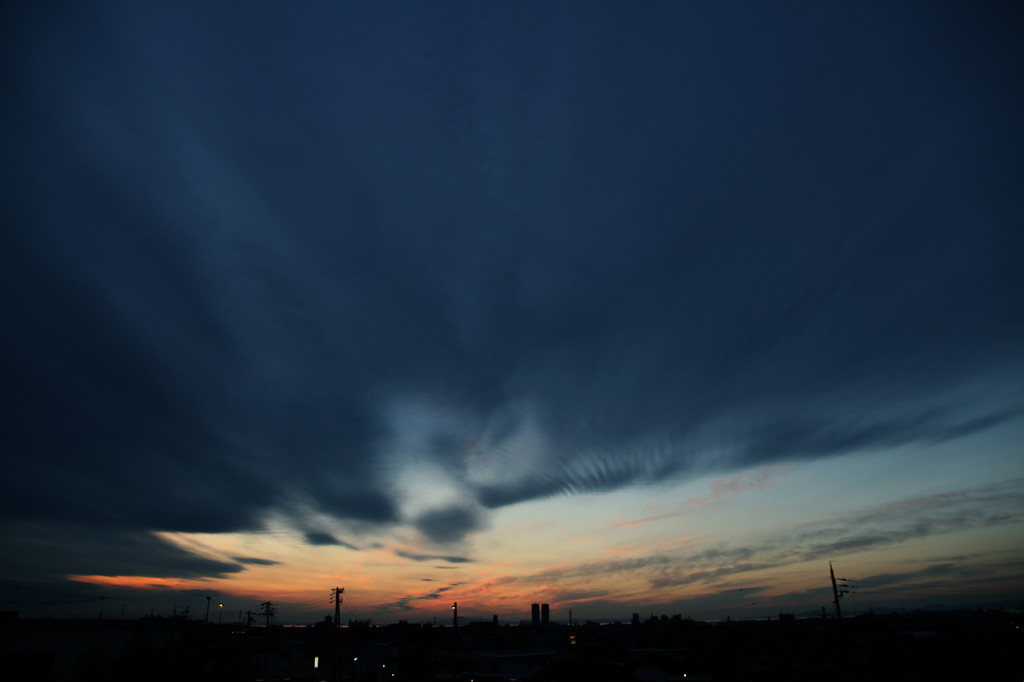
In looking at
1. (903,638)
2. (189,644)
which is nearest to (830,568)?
(903,638)

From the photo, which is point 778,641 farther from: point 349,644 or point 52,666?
point 52,666

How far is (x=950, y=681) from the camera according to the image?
155 feet

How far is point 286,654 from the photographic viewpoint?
78250 millimetres

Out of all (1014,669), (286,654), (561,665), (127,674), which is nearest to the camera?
(127,674)

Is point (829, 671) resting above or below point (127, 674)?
below

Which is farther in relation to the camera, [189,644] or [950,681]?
[950,681]

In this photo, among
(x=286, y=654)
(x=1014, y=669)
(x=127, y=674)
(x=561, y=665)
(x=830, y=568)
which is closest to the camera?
(x=127, y=674)

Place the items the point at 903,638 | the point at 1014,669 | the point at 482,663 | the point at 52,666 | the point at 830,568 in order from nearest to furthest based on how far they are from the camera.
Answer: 1. the point at 52,666
2. the point at 1014,669
3. the point at 830,568
4. the point at 903,638
5. the point at 482,663

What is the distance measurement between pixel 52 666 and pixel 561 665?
47.1 m

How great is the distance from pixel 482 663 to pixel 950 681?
52.1 m

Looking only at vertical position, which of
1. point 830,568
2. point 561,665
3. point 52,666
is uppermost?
point 830,568

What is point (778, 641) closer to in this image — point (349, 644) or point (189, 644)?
point (349, 644)

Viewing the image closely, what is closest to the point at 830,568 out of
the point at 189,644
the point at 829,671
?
the point at 829,671

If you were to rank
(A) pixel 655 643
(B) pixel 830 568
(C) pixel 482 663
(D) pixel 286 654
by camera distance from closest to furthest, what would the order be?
1. (B) pixel 830 568
2. (C) pixel 482 663
3. (D) pixel 286 654
4. (A) pixel 655 643
